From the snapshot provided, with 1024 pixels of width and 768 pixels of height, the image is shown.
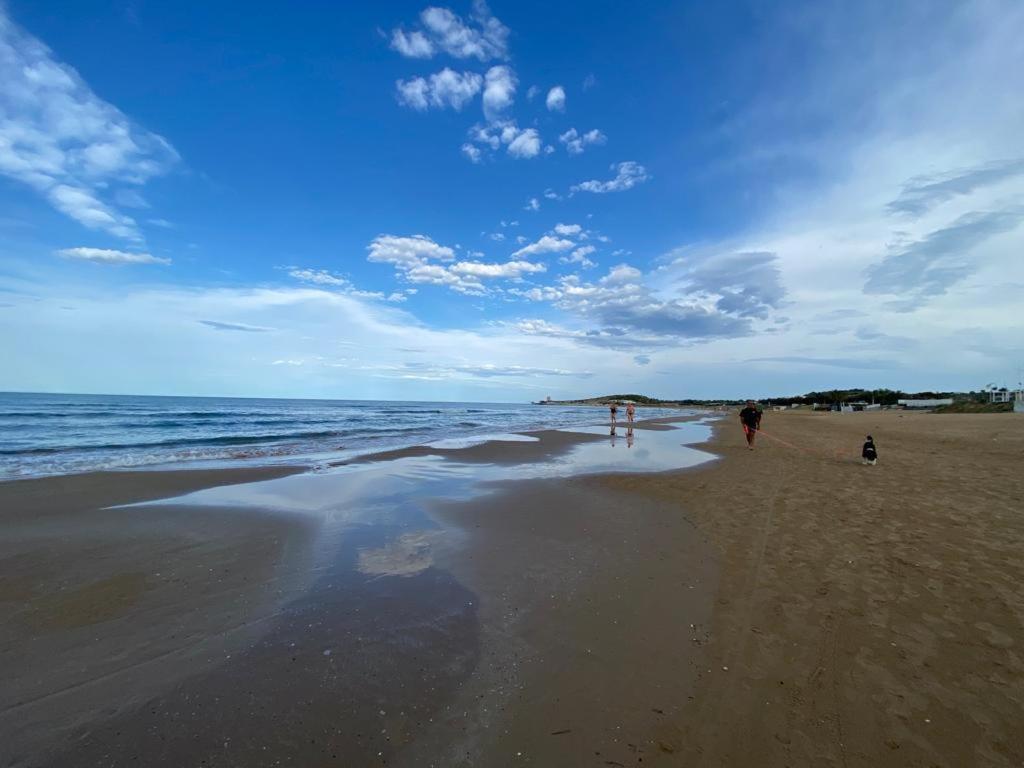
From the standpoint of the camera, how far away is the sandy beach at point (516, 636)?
2.88m

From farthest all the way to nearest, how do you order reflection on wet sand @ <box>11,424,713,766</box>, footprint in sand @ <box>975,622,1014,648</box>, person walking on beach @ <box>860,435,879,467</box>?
person walking on beach @ <box>860,435,879,467</box> → footprint in sand @ <box>975,622,1014,648</box> → reflection on wet sand @ <box>11,424,713,766</box>

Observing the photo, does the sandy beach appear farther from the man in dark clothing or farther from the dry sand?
the man in dark clothing

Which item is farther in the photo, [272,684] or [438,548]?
[438,548]

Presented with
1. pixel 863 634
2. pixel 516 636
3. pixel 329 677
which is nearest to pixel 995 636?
pixel 863 634

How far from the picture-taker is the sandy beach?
2.88 meters

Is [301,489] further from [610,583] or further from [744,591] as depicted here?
[744,591]

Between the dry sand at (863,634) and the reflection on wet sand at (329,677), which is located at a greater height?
the dry sand at (863,634)

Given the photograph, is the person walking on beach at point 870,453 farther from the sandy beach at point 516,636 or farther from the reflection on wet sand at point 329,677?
the reflection on wet sand at point 329,677

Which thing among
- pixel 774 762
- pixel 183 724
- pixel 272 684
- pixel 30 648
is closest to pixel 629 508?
pixel 774 762

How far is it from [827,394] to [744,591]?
5626 inches

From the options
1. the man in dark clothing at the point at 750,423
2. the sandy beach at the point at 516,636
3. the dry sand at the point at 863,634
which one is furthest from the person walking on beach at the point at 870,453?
the man in dark clothing at the point at 750,423

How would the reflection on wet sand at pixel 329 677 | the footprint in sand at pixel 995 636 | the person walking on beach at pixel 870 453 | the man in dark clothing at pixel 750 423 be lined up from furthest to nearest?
the man in dark clothing at pixel 750 423 < the person walking on beach at pixel 870 453 < the footprint in sand at pixel 995 636 < the reflection on wet sand at pixel 329 677

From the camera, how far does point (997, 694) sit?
3.21 metres

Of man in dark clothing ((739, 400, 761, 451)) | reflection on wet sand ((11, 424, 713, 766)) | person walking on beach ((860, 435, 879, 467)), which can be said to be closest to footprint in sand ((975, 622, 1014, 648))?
reflection on wet sand ((11, 424, 713, 766))
